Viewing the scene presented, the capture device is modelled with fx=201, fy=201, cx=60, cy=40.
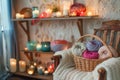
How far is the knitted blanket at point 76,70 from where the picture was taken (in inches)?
62.9

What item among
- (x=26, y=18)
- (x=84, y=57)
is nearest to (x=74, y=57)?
(x=84, y=57)

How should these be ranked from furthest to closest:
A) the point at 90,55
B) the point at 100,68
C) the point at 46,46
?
1. the point at 46,46
2. the point at 90,55
3. the point at 100,68

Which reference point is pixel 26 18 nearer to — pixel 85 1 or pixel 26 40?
pixel 26 40

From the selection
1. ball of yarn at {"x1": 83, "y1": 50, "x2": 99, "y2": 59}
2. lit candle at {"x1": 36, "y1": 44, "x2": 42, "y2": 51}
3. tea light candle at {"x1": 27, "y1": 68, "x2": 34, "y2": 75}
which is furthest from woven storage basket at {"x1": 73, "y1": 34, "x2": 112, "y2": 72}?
tea light candle at {"x1": 27, "y1": 68, "x2": 34, "y2": 75}

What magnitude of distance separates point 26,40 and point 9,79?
599 millimetres

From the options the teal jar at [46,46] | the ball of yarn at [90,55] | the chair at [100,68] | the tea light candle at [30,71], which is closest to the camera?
the chair at [100,68]

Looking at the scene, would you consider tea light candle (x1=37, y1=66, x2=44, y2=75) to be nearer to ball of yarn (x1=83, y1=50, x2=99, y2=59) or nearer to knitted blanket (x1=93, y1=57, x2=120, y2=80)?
ball of yarn (x1=83, y1=50, x2=99, y2=59)

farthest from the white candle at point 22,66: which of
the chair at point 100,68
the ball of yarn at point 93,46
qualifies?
the ball of yarn at point 93,46

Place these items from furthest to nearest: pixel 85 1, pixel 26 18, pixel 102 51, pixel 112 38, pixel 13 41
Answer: pixel 13 41 < pixel 26 18 < pixel 85 1 < pixel 112 38 < pixel 102 51

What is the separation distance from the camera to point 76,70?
192 centimetres

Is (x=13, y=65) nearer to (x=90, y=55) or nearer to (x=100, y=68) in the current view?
(x=90, y=55)

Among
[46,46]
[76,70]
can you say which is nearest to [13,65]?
[46,46]

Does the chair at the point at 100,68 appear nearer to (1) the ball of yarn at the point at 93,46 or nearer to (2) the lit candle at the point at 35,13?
(1) the ball of yarn at the point at 93,46

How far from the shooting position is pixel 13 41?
2828mm
